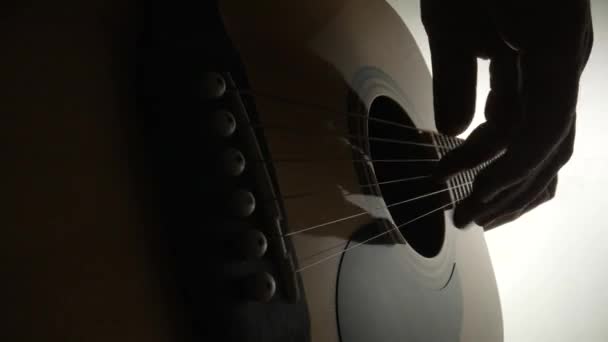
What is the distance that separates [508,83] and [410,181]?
0.18 meters

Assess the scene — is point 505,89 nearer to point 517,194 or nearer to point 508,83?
point 508,83

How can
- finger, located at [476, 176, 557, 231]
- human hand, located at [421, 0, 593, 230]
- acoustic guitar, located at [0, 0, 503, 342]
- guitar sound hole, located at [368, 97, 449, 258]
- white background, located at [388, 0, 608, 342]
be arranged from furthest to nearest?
white background, located at [388, 0, 608, 342], finger, located at [476, 176, 557, 231], guitar sound hole, located at [368, 97, 449, 258], human hand, located at [421, 0, 593, 230], acoustic guitar, located at [0, 0, 503, 342]

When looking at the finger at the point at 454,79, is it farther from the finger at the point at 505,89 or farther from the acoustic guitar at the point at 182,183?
the acoustic guitar at the point at 182,183

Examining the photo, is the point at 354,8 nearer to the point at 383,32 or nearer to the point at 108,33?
the point at 383,32

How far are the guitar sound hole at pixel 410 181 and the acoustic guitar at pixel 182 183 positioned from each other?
18 cm

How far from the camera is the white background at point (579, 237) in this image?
132 centimetres

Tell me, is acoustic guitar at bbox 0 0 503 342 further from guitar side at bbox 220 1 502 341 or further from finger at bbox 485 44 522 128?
finger at bbox 485 44 522 128

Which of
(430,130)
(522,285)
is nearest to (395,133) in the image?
(430,130)

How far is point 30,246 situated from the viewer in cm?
21

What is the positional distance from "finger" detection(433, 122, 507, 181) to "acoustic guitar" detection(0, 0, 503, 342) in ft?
0.55

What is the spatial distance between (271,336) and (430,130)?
1.61 ft

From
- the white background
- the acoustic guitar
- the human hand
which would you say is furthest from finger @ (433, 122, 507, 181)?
the white background

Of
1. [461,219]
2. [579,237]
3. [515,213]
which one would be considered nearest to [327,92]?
[461,219]

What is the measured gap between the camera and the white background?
4.33 ft
